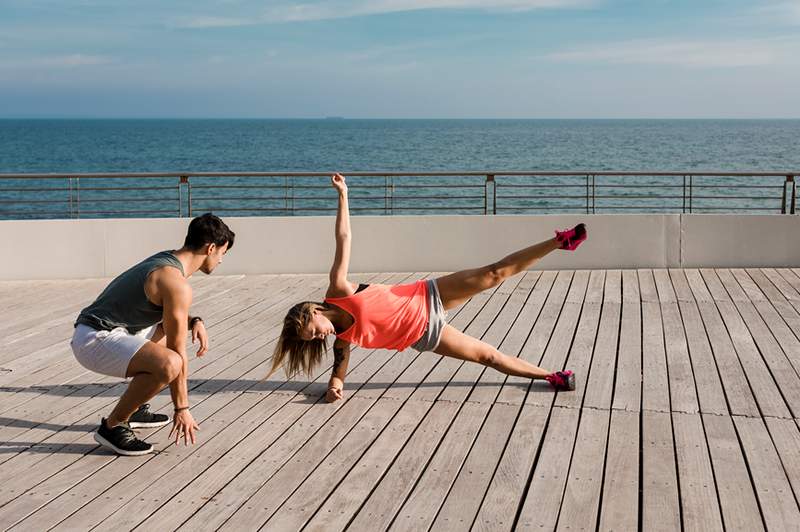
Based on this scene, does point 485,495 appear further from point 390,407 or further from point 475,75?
point 475,75

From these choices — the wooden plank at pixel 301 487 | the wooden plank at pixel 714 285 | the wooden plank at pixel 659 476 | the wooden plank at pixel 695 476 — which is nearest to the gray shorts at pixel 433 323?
the wooden plank at pixel 301 487

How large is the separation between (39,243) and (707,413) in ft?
22.9

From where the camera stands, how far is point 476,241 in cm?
957

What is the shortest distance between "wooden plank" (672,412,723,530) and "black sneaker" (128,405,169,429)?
2361 millimetres

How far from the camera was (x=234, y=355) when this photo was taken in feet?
19.3

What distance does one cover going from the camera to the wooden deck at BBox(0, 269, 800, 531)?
3.31m

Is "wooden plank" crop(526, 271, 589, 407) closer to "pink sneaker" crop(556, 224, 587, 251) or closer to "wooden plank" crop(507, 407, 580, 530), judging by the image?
"wooden plank" crop(507, 407, 580, 530)

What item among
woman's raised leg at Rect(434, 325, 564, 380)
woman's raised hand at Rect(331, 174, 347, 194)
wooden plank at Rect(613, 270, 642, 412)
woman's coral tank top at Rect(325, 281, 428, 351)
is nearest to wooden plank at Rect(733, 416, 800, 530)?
wooden plank at Rect(613, 270, 642, 412)

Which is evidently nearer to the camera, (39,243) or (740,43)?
(39,243)

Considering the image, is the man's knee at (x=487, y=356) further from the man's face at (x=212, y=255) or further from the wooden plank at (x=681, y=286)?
the wooden plank at (x=681, y=286)

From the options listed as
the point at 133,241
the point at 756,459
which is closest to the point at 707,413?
the point at 756,459

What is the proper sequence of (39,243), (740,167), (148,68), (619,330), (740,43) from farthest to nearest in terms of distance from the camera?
1. (148,68)
2. (740,43)
3. (740,167)
4. (39,243)
5. (619,330)

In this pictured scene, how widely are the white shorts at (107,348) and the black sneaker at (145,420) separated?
472mm

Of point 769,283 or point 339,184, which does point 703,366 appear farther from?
point 769,283
